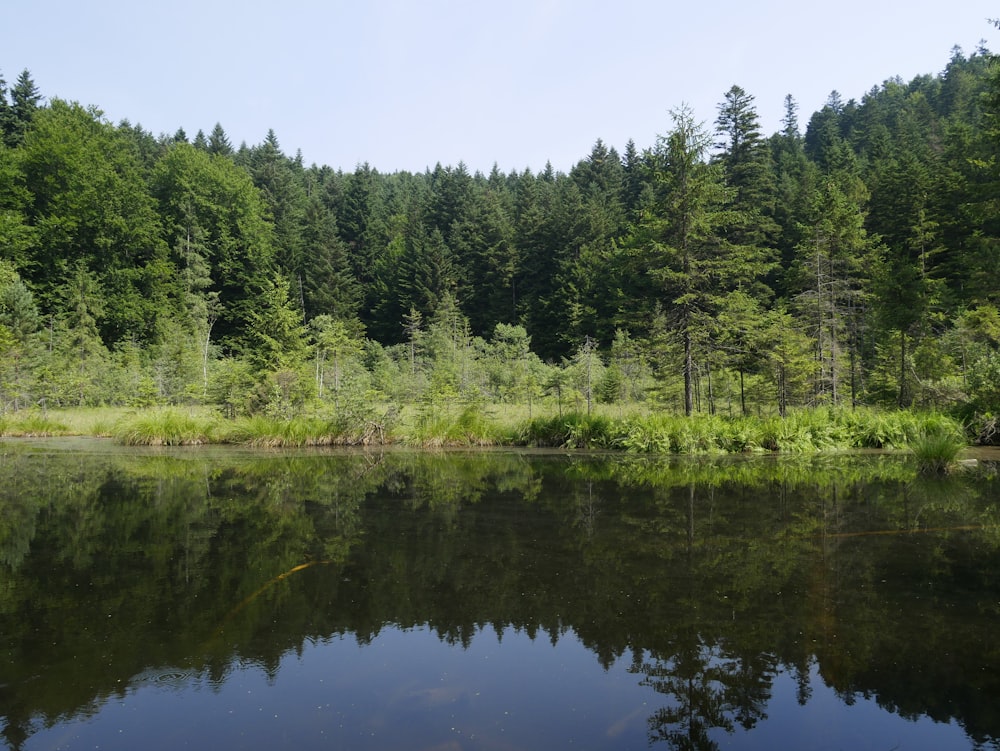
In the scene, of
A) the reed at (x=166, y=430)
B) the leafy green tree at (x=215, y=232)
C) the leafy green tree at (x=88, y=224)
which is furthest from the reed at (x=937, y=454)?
the leafy green tree at (x=215, y=232)

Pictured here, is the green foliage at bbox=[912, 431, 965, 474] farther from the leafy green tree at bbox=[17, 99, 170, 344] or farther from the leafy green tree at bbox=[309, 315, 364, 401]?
the leafy green tree at bbox=[17, 99, 170, 344]

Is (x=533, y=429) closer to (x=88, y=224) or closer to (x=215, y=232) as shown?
(x=88, y=224)

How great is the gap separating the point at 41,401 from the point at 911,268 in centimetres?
3216

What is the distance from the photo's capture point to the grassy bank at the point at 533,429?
18.1 metres

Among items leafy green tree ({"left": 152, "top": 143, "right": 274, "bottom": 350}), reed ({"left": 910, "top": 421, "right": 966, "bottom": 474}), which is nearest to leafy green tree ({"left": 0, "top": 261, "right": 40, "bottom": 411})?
leafy green tree ({"left": 152, "top": 143, "right": 274, "bottom": 350})

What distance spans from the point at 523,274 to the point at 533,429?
138 feet

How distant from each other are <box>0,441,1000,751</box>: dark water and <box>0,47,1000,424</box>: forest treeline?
34.1 feet

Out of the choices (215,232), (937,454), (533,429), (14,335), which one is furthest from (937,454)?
(215,232)

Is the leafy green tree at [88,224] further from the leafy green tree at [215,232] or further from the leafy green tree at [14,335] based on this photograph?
the leafy green tree at [14,335]

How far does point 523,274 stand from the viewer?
200 ft

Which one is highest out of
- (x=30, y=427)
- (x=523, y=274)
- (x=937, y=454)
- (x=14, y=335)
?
(x=523, y=274)

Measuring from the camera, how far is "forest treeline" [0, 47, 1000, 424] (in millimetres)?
21141

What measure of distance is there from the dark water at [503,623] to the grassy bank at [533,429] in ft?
23.1

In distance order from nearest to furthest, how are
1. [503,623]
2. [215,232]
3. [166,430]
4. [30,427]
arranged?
[503,623] < [166,430] < [30,427] < [215,232]
